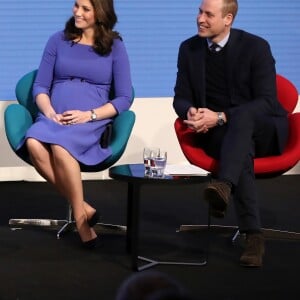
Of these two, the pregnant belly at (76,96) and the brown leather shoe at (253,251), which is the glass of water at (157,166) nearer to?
the brown leather shoe at (253,251)

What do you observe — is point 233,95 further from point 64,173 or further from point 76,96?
point 64,173

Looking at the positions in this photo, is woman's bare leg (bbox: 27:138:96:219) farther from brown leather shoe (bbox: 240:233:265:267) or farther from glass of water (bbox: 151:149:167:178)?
brown leather shoe (bbox: 240:233:265:267)

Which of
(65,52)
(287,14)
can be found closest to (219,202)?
(65,52)

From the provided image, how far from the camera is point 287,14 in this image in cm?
555

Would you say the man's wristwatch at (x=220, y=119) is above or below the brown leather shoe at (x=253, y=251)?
above

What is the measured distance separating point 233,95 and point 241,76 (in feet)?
0.34

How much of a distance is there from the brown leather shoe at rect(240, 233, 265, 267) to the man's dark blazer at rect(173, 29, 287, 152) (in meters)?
0.55

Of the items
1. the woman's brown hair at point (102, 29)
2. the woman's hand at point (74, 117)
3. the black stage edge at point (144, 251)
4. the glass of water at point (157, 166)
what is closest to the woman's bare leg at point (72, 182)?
the black stage edge at point (144, 251)

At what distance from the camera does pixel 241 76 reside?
3.49 m

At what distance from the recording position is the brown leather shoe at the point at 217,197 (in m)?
2.86

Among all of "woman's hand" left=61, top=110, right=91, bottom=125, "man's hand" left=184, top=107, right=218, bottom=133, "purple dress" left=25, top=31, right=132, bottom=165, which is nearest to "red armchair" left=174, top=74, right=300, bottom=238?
"man's hand" left=184, top=107, right=218, bottom=133

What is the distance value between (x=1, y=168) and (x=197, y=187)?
1491mm

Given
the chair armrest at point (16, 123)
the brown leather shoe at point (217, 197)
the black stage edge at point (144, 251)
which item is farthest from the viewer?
the chair armrest at point (16, 123)

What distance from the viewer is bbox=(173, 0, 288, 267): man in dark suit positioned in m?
3.21
